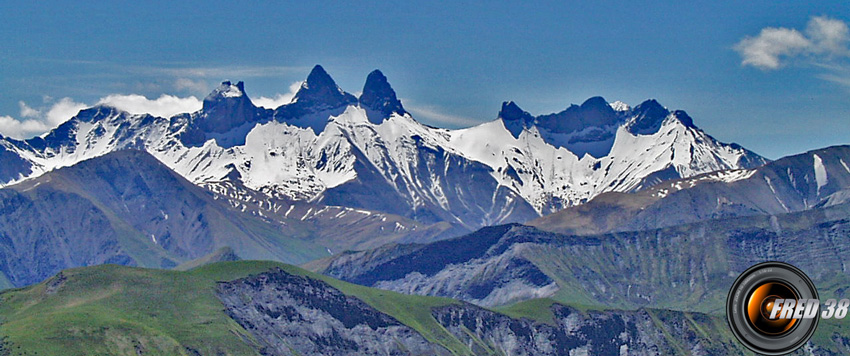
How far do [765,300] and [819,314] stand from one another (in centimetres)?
243

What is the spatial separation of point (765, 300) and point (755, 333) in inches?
36.0

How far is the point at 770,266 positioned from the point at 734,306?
57.7 inches

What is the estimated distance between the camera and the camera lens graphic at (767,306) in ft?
107

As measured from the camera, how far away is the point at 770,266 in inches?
1309

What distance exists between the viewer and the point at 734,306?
33.0m

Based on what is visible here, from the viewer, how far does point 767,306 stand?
→ 108 ft

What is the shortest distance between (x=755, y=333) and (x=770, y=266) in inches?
72.9

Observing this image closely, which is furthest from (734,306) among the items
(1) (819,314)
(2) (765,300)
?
(1) (819,314)

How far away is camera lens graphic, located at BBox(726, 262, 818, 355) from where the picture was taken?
32688mm

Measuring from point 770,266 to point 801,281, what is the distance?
867 mm

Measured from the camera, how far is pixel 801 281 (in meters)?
32.9

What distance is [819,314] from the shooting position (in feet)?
113

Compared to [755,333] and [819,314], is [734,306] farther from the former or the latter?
[819,314]

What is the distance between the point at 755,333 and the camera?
107 ft
